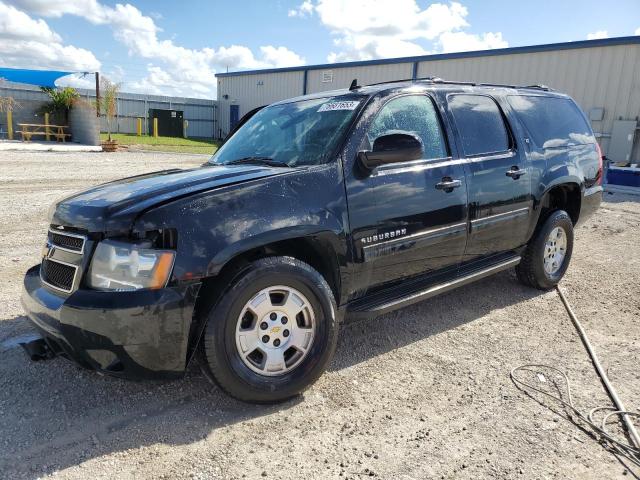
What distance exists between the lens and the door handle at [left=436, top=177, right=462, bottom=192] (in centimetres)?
374

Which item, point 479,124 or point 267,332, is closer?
point 267,332

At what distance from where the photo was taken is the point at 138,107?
117 ft

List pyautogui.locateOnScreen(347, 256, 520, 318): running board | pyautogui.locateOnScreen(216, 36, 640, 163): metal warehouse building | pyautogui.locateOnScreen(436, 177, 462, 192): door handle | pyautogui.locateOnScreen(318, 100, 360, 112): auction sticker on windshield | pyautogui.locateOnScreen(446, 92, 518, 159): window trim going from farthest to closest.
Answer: pyautogui.locateOnScreen(216, 36, 640, 163): metal warehouse building → pyautogui.locateOnScreen(446, 92, 518, 159): window trim → pyautogui.locateOnScreen(436, 177, 462, 192): door handle → pyautogui.locateOnScreen(318, 100, 360, 112): auction sticker on windshield → pyautogui.locateOnScreen(347, 256, 520, 318): running board

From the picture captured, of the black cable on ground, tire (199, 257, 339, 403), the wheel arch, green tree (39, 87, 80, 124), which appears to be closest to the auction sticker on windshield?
tire (199, 257, 339, 403)

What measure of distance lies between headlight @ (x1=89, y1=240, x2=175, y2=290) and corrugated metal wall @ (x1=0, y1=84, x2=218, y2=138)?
2983 centimetres

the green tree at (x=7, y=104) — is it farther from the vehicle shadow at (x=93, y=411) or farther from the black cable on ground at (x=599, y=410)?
the black cable on ground at (x=599, y=410)

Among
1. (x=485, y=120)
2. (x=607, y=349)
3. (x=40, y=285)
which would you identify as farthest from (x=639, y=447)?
(x=40, y=285)

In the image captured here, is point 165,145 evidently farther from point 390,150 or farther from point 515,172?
point 390,150

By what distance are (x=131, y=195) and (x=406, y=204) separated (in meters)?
1.76

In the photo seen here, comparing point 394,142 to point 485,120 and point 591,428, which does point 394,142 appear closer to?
point 485,120

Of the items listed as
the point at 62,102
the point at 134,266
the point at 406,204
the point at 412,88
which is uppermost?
the point at 62,102

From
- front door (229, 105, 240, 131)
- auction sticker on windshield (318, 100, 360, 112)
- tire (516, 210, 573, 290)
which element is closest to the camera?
auction sticker on windshield (318, 100, 360, 112)

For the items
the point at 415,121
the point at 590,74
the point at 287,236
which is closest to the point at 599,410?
the point at 287,236

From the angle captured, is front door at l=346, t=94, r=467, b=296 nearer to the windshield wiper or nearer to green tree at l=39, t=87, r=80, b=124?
the windshield wiper
